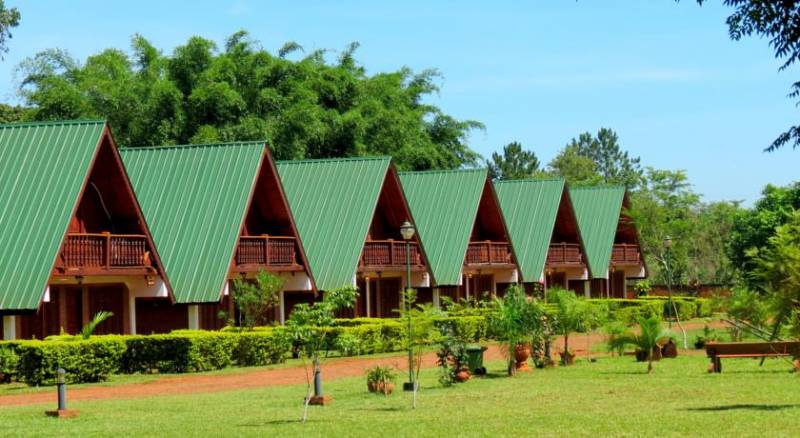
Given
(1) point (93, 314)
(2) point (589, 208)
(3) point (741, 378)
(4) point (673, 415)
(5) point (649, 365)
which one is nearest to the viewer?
(4) point (673, 415)

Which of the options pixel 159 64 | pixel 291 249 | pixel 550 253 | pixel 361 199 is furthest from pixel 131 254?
pixel 159 64

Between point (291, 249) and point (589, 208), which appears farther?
point (589, 208)

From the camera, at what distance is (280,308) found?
3859cm

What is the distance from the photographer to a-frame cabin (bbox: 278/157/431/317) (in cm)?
4069

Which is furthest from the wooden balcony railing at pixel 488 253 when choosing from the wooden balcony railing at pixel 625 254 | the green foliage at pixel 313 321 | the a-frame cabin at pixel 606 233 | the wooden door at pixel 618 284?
the green foliage at pixel 313 321

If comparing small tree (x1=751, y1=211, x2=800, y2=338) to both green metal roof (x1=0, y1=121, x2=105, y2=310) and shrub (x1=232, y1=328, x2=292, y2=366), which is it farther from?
green metal roof (x1=0, y1=121, x2=105, y2=310)

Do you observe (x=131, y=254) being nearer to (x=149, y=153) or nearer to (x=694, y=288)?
(x=149, y=153)

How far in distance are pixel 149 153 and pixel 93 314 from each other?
7.02 m

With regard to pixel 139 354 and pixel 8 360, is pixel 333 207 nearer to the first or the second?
pixel 139 354

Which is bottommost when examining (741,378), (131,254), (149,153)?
(741,378)

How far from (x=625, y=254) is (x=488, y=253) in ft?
55.6

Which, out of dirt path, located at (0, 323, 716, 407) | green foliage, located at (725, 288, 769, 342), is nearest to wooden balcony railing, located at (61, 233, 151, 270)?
dirt path, located at (0, 323, 716, 407)

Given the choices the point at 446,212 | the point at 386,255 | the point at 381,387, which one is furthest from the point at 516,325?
the point at 446,212

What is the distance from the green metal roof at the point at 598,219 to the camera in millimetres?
60125
